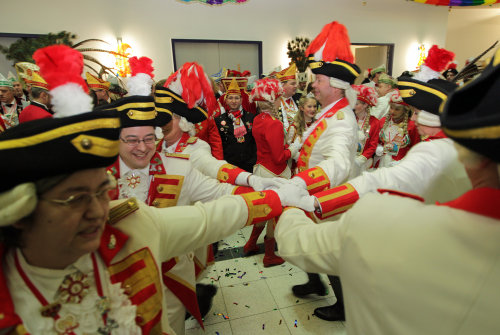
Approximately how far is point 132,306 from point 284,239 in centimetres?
64

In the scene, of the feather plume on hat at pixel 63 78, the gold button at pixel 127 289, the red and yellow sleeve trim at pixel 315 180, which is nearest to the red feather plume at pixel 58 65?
the feather plume on hat at pixel 63 78

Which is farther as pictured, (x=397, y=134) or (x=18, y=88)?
(x=18, y=88)

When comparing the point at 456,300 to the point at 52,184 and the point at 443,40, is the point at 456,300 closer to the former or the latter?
the point at 52,184

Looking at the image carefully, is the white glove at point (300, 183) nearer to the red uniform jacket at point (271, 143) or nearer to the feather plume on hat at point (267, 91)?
the red uniform jacket at point (271, 143)

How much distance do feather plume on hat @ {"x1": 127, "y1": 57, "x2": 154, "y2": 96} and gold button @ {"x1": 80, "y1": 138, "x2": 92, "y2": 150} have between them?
112cm

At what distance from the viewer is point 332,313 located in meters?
2.38

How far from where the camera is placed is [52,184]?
2.60 feet

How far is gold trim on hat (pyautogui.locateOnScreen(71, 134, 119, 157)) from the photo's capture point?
81cm

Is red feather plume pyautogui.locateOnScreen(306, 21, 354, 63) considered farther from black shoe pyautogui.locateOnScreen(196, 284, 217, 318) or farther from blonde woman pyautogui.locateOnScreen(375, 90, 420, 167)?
black shoe pyautogui.locateOnScreen(196, 284, 217, 318)

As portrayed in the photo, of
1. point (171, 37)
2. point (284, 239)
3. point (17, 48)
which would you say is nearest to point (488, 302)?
point (284, 239)

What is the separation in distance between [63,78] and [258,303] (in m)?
2.40

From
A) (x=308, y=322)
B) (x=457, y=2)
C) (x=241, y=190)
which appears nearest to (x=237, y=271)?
(x=308, y=322)

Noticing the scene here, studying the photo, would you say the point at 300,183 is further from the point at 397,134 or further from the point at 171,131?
the point at 397,134

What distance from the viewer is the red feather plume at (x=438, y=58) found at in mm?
2051
